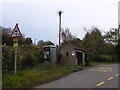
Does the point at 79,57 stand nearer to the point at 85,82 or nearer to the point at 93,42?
the point at 85,82

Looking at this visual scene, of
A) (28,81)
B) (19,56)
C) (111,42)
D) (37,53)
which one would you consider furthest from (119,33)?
(28,81)

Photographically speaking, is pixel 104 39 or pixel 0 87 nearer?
pixel 0 87

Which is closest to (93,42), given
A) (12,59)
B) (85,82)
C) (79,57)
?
(79,57)

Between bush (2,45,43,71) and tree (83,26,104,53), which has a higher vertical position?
tree (83,26,104,53)

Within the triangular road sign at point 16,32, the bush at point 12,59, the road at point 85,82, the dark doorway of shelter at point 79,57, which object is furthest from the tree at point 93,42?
the triangular road sign at point 16,32

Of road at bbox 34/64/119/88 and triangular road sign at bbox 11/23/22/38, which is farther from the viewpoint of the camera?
triangular road sign at bbox 11/23/22/38

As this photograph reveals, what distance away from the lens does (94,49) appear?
72.9 meters

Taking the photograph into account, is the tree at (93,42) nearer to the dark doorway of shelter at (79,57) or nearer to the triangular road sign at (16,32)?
the dark doorway of shelter at (79,57)

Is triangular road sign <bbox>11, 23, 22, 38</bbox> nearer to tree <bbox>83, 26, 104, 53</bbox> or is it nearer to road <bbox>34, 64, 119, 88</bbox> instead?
road <bbox>34, 64, 119, 88</bbox>

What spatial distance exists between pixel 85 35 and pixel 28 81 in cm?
6307

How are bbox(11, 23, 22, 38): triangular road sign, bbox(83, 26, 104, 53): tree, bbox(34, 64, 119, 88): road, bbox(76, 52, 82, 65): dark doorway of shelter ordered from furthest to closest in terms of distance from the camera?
bbox(83, 26, 104, 53): tree
bbox(76, 52, 82, 65): dark doorway of shelter
bbox(11, 23, 22, 38): triangular road sign
bbox(34, 64, 119, 88): road

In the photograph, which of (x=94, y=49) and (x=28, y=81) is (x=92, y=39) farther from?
(x=28, y=81)

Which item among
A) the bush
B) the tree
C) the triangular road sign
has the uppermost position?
the tree

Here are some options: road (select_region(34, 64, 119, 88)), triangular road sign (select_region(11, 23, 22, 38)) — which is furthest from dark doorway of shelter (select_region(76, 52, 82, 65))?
triangular road sign (select_region(11, 23, 22, 38))
